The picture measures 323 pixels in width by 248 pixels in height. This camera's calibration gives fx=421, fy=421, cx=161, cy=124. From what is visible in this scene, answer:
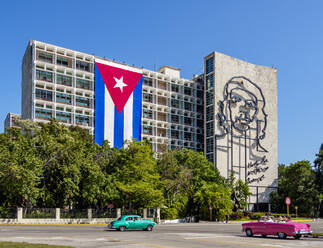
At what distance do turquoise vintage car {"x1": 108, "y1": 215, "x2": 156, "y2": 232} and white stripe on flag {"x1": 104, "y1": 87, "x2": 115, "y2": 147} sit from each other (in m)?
47.5

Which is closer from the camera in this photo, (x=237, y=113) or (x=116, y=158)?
(x=116, y=158)

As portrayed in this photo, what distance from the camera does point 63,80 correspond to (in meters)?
85.7

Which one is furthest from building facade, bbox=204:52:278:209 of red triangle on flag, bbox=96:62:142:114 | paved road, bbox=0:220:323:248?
paved road, bbox=0:220:323:248

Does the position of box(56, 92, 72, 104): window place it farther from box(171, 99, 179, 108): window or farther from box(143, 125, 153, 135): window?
box(171, 99, 179, 108): window

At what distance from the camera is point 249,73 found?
10262cm

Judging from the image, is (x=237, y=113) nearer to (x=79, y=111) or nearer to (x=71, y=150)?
(x=79, y=111)

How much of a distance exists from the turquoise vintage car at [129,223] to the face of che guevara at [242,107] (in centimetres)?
6449

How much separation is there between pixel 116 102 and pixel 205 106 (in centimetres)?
2428

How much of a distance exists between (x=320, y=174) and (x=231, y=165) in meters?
18.9

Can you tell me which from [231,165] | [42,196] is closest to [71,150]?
[42,196]

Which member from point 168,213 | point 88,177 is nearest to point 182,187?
point 168,213

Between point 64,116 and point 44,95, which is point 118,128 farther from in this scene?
point 44,95

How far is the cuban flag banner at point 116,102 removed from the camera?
82375mm

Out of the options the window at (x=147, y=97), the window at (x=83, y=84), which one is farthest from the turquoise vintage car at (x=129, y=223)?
the window at (x=147, y=97)
